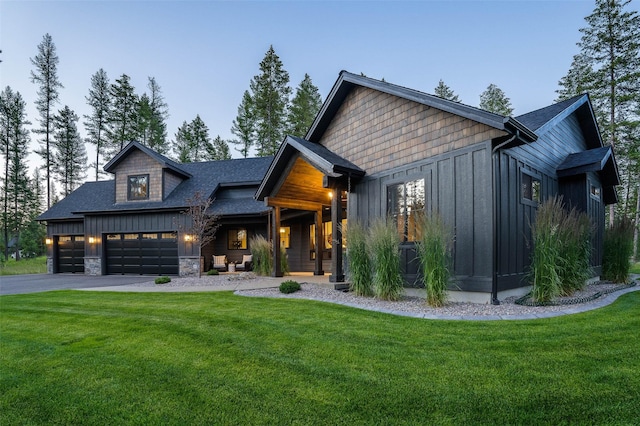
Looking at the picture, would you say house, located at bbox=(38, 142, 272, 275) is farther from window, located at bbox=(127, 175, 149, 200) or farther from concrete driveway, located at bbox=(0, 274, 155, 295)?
concrete driveway, located at bbox=(0, 274, 155, 295)

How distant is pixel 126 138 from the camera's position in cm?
2566

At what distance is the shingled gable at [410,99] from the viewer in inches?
211

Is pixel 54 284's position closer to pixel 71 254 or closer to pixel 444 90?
pixel 71 254

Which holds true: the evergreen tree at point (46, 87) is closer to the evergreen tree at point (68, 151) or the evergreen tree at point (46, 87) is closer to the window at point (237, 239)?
the evergreen tree at point (68, 151)

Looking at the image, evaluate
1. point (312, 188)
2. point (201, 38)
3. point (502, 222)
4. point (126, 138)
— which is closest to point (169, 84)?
point (126, 138)

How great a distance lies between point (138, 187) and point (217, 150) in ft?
49.8

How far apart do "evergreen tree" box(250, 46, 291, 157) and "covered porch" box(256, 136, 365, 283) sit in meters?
13.7

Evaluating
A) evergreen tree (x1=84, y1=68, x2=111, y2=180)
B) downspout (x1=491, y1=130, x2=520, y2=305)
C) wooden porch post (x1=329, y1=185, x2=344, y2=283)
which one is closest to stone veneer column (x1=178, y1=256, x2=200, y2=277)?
wooden porch post (x1=329, y1=185, x2=344, y2=283)

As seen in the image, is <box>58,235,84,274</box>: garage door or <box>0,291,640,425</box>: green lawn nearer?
<box>0,291,640,425</box>: green lawn

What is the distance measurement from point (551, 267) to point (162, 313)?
6460 mm

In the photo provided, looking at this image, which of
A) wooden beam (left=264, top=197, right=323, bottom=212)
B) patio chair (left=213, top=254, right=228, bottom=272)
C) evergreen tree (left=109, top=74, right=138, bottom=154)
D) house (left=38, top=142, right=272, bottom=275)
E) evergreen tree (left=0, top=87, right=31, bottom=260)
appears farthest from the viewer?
evergreen tree (left=109, top=74, right=138, bottom=154)

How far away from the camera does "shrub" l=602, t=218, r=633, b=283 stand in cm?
816

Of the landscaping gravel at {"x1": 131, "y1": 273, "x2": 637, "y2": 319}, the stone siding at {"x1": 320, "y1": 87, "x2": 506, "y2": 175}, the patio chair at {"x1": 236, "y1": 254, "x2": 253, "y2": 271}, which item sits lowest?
the patio chair at {"x1": 236, "y1": 254, "x2": 253, "y2": 271}

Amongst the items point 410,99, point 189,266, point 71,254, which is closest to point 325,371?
point 410,99
